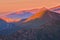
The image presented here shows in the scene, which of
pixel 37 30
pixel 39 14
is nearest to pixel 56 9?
pixel 39 14

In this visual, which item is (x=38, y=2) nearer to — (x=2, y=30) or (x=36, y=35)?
(x=36, y=35)

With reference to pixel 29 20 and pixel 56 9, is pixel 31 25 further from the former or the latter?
pixel 56 9

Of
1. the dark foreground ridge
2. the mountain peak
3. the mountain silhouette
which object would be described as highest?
the mountain silhouette

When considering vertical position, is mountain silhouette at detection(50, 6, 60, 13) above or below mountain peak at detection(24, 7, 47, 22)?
above

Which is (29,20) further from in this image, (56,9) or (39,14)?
(56,9)

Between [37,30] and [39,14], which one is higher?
[39,14]

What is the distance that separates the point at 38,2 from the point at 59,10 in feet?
0.71

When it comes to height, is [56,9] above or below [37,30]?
above

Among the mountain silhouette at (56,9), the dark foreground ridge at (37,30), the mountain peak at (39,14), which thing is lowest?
the dark foreground ridge at (37,30)

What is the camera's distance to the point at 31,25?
1312 mm

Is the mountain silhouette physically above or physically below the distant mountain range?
above

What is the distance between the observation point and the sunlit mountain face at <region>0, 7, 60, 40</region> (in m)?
1.28

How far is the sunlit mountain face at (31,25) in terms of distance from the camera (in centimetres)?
128

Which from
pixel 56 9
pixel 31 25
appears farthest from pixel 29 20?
pixel 56 9
